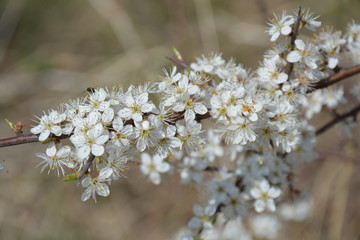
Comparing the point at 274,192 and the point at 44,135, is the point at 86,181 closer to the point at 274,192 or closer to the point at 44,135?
the point at 44,135

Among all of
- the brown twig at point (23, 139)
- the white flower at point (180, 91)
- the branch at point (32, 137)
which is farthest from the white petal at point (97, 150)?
the white flower at point (180, 91)

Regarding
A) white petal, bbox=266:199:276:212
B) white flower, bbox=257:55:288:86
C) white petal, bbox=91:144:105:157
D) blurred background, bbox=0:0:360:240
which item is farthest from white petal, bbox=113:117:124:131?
blurred background, bbox=0:0:360:240

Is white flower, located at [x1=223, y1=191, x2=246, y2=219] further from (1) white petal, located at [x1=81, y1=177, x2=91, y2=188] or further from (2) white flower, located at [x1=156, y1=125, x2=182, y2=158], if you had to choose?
(1) white petal, located at [x1=81, y1=177, x2=91, y2=188]

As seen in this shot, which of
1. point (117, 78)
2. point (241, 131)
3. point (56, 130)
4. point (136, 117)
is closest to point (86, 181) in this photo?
point (56, 130)

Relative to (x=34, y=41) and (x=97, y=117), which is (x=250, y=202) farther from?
(x=34, y=41)

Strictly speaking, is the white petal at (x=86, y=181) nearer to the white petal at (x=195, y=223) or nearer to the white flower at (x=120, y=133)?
the white flower at (x=120, y=133)

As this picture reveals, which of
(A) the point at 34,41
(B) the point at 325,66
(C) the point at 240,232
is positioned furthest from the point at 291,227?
(A) the point at 34,41
